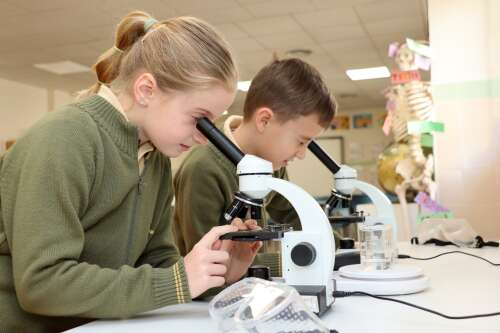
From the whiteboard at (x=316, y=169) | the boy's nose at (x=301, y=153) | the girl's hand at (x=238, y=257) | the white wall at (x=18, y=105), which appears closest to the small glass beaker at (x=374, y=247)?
A: the girl's hand at (x=238, y=257)

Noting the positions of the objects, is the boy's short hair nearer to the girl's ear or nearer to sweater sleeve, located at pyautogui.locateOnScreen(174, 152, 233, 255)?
sweater sleeve, located at pyautogui.locateOnScreen(174, 152, 233, 255)

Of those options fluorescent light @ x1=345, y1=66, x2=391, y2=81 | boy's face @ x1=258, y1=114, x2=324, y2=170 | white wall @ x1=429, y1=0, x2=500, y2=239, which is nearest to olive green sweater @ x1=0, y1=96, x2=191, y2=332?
boy's face @ x1=258, y1=114, x2=324, y2=170

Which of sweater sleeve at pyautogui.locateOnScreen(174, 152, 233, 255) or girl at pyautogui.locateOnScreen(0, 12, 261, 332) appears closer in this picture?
girl at pyautogui.locateOnScreen(0, 12, 261, 332)

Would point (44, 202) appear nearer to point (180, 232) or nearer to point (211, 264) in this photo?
point (211, 264)

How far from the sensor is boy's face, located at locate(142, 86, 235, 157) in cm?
100

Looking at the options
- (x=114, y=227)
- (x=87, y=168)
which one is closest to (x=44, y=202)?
(x=87, y=168)

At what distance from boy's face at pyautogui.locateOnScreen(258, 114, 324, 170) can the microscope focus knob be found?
0.59 metres

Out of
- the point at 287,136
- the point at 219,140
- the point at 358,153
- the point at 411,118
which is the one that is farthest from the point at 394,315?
the point at 358,153

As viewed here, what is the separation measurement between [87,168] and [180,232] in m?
0.57

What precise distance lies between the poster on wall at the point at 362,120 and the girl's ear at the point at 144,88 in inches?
329

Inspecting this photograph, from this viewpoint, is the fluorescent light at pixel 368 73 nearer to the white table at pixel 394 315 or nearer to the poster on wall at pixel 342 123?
the poster on wall at pixel 342 123

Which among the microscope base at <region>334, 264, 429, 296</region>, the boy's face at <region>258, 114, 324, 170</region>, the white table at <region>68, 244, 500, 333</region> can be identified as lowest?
the white table at <region>68, 244, 500, 333</region>

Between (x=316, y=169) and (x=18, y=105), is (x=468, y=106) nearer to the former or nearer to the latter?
(x=18, y=105)

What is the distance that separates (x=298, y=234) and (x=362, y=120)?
8.52m
